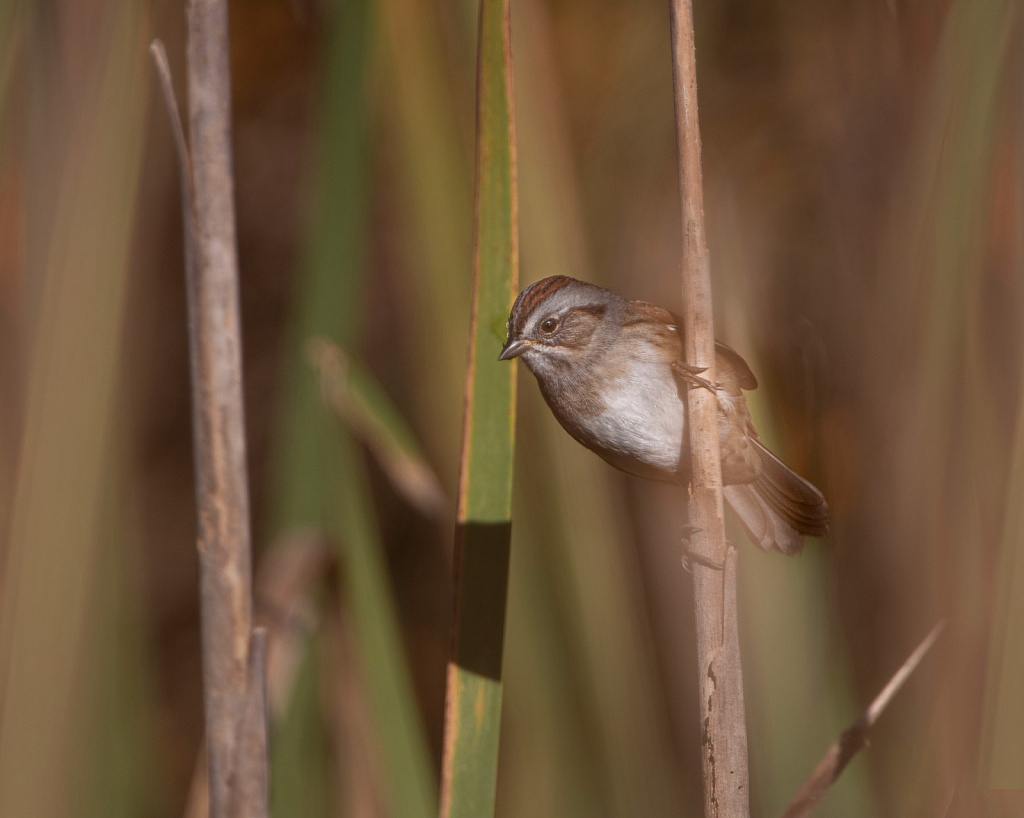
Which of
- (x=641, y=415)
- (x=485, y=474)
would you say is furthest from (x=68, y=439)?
(x=641, y=415)

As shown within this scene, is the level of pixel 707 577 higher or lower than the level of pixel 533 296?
lower

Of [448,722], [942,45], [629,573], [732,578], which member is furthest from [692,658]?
[942,45]

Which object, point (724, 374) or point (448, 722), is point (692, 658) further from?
point (448, 722)

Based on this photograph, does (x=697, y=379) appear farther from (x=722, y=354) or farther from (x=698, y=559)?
(x=722, y=354)

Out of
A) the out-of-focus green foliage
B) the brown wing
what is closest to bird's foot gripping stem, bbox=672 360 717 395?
the brown wing

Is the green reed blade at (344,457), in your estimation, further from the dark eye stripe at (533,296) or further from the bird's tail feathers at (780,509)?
the bird's tail feathers at (780,509)

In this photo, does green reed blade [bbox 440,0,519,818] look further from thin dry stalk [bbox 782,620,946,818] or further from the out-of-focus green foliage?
the out-of-focus green foliage

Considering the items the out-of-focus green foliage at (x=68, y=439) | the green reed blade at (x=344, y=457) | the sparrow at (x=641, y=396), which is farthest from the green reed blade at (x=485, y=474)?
the out-of-focus green foliage at (x=68, y=439)

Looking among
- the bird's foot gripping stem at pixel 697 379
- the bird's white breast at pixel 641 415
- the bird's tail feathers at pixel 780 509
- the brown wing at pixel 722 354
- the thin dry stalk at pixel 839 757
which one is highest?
the brown wing at pixel 722 354
